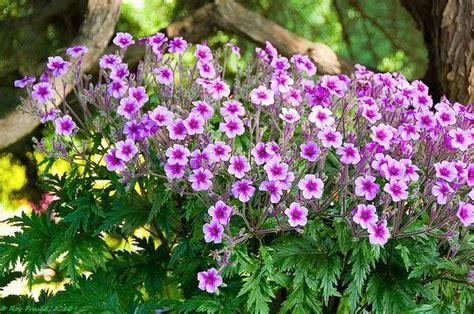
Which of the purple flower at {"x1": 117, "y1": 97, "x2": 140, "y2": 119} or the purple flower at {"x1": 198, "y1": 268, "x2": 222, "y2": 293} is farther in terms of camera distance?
the purple flower at {"x1": 117, "y1": 97, "x2": 140, "y2": 119}

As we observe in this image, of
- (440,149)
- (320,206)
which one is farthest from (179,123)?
(440,149)

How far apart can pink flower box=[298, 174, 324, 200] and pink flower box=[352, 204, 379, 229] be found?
11 centimetres

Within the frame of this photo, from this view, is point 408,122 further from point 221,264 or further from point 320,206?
point 221,264

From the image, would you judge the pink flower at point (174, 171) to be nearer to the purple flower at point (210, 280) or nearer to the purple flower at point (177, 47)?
the purple flower at point (210, 280)

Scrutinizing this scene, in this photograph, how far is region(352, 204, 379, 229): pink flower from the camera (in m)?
1.95

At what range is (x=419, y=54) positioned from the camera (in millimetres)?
4371

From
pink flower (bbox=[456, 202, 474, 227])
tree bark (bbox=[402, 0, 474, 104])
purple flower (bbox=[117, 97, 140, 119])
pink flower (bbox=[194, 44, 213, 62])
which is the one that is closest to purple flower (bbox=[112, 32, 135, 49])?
pink flower (bbox=[194, 44, 213, 62])

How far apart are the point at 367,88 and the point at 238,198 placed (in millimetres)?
694

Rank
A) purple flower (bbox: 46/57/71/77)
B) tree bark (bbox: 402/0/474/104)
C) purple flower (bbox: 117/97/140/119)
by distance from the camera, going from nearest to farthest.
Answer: purple flower (bbox: 117/97/140/119)
purple flower (bbox: 46/57/71/77)
tree bark (bbox: 402/0/474/104)

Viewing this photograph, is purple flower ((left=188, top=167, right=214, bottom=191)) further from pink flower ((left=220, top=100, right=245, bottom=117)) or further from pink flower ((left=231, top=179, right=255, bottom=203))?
pink flower ((left=220, top=100, right=245, bottom=117))

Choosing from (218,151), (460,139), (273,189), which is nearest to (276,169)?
(273,189)

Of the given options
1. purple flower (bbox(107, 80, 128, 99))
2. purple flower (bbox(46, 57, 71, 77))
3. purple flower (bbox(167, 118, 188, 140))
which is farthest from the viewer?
purple flower (bbox(46, 57, 71, 77))

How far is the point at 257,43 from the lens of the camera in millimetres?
4238

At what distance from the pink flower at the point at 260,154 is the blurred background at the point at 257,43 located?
2.21 m
